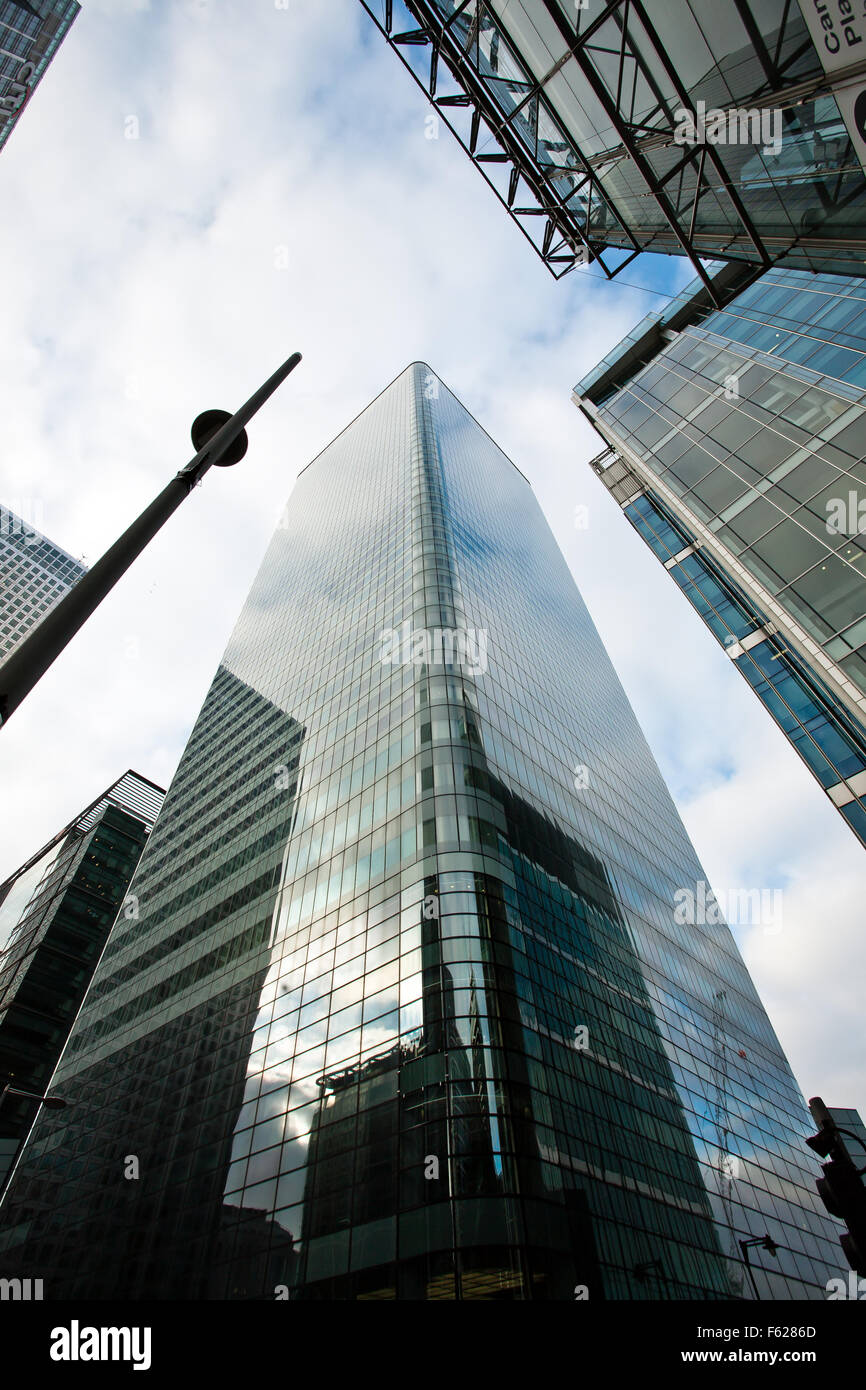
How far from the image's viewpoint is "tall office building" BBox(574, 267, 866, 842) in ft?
58.2

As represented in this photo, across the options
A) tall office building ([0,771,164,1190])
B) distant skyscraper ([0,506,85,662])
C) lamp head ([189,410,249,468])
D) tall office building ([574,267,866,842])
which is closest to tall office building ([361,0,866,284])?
tall office building ([574,267,866,842])

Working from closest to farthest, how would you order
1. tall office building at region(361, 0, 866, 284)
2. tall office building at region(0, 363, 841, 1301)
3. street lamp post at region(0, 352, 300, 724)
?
street lamp post at region(0, 352, 300, 724) → tall office building at region(361, 0, 866, 284) → tall office building at region(0, 363, 841, 1301)

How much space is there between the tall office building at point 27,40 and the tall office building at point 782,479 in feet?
313

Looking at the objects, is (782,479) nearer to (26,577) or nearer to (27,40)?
(27,40)

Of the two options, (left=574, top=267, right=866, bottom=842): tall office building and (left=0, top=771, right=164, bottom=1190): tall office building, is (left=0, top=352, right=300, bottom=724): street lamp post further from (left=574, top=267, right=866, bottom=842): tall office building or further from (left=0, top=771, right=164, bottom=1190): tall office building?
(left=0, top=771, right=164, bottom=1190): tall office building

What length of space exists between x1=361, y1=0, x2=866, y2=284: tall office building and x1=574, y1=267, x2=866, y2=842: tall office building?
11.0 feet

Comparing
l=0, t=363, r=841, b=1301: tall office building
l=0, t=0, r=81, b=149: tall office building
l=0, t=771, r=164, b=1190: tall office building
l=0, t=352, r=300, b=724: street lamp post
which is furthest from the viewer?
l=0, t=0, r=81, b=149: tall office building

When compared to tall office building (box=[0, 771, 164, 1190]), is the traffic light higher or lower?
lower

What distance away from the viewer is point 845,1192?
6.53 meters

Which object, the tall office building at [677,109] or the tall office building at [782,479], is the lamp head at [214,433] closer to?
the tall office building at [677,109]

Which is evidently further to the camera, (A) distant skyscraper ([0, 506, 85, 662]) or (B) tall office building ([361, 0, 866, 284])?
(A) distant skyscraper ([0, 506, 85, 662])

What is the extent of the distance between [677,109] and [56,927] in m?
76.1

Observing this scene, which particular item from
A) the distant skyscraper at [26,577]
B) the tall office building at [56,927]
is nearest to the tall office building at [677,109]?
the tall office building at [56,927]

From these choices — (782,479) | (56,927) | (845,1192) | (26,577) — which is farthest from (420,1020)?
(26,577)
